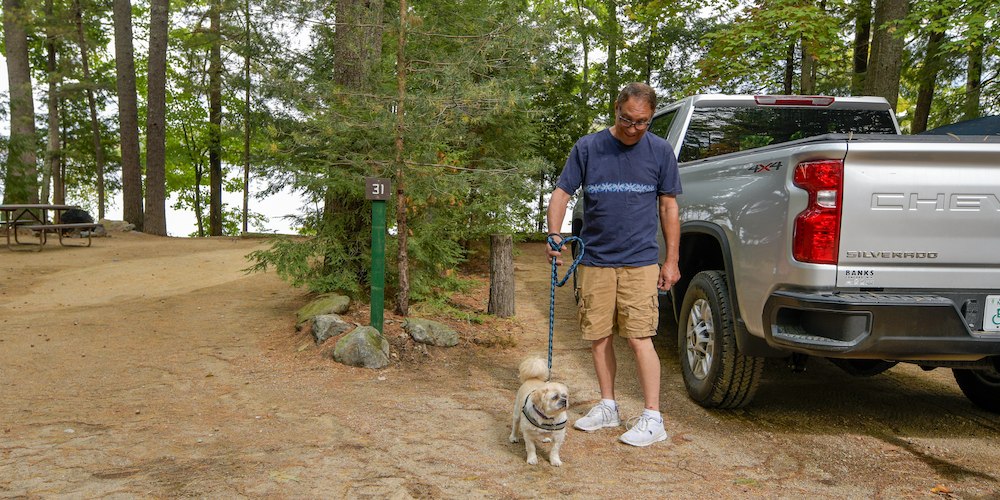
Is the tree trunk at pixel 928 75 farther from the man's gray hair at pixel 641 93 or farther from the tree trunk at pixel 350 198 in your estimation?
the man's gray hair at pixel 641 93

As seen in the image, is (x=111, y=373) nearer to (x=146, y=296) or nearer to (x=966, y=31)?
(x=146, y=296)

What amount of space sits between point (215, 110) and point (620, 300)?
27204 millimetres

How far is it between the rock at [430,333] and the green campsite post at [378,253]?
0.32 metres

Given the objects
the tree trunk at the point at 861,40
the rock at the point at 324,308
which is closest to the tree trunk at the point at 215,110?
the rock at the point at 324,308

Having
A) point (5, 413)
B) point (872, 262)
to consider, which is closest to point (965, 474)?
point (872, 262)

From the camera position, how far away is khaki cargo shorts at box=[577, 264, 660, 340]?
397 centimetres

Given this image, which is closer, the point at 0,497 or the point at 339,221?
the point at 0,497

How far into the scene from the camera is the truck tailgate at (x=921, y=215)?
342cm

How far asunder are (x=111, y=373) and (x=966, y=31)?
11459 millimetres

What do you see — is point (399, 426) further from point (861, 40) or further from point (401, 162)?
point (861, 40)

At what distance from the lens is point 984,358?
378 centimetres

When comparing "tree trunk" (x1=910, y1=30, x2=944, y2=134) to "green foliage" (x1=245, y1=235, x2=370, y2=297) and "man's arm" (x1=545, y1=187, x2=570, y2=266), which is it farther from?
"man's arm" (x1=545, y1=187, x2=570, y2=266)

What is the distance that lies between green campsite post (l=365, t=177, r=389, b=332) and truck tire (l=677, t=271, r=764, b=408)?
2.62m

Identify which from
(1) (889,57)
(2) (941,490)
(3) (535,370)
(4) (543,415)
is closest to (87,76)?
(1) (889,57)
